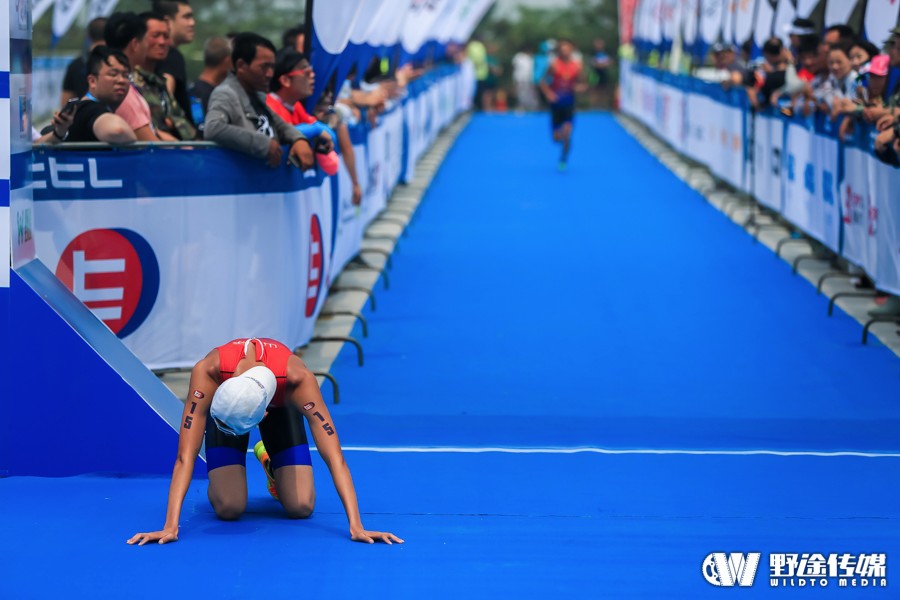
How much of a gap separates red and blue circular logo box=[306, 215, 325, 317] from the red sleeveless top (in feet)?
11.8

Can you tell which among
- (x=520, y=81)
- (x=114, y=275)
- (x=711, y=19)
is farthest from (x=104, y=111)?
(x=520, y=81)

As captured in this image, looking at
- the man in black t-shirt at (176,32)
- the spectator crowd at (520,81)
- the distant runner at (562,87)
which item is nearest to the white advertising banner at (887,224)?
the man in black t-shirt at (176,32)

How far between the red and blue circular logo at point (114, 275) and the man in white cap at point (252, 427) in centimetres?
244

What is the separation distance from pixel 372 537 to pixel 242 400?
2.85 ft

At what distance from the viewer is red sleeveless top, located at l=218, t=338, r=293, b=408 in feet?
20.9

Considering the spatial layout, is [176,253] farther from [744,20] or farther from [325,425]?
[744,20]

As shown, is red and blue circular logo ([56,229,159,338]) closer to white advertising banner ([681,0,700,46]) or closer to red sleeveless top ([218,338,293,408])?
red sleeveless top ([218,338,293,408])

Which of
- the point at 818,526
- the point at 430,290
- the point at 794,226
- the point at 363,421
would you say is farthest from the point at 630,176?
the point at 818,526

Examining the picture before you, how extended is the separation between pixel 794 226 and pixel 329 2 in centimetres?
801

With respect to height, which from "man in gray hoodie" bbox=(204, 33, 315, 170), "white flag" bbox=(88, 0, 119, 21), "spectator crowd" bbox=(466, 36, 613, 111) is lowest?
"spectator crowd" bbox=(466, 36, 613, 111)

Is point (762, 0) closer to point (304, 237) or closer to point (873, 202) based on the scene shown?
point (873, 202)

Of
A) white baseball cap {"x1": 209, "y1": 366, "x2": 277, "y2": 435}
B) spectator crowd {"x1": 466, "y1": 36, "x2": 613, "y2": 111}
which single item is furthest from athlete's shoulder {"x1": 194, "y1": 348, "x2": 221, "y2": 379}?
spectator crowd {"x1": 466, "y1": 36, "x2": 613, "y2": 111}

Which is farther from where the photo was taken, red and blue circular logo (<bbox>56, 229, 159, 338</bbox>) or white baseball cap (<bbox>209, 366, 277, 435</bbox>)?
red and blue circular logo (<bbox>56, 229, 159, 338</bbox>)

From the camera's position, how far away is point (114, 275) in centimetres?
893
